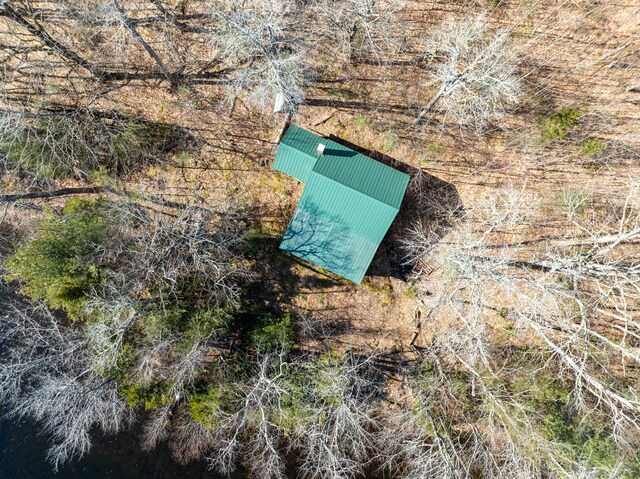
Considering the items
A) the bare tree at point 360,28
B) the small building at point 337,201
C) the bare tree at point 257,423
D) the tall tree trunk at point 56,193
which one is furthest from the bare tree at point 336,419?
the bare tree at point 360,28

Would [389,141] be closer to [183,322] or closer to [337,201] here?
[337,201]

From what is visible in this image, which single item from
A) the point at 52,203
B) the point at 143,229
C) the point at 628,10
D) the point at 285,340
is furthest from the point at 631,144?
the point at 52,203

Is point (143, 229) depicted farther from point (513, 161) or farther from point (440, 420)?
point (513, 161)

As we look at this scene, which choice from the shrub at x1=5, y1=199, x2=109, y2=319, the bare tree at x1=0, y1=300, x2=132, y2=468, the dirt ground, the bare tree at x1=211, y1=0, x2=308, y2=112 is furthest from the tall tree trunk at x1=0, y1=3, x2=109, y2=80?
the bare tree at x1=0, y1=300, x2=132, y2=468

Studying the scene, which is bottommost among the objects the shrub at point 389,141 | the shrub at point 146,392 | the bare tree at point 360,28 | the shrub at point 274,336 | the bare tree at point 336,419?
the shrub at point 146,392

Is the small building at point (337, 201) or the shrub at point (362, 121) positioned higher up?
the shrub at point (362, 121)

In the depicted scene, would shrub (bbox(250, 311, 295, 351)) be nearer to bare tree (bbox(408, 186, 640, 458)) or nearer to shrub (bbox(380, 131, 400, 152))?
bare tree (bbox(408, 186, 640, 458))

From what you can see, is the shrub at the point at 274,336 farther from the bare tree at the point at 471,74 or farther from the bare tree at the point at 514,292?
the bare tree at the point at 471,74
